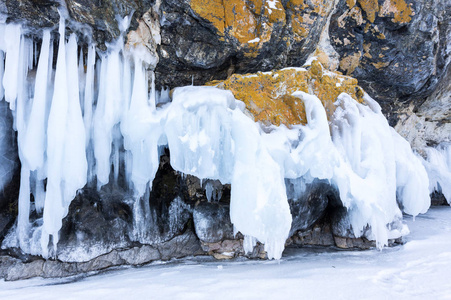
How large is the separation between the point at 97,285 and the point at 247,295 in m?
1.82

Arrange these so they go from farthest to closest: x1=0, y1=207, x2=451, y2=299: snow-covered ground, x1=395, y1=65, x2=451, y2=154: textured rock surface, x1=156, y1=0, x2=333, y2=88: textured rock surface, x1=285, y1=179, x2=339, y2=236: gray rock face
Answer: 1. x1=395, y1=65, x2=451, y2=154: textured rock surface
2. x1=285, y1=179, x2=339, y2=236: gray rock face
3. x1=156, y1=0, x2=333, y2=88: textured rock surface
4. x1=0, y1=207, x2=451, y2=299: snow-covered ground

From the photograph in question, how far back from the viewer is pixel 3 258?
4.03 metres

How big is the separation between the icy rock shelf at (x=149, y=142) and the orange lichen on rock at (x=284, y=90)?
0.17 meters

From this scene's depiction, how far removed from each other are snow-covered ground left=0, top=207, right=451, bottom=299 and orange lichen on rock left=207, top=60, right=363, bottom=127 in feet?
6.87

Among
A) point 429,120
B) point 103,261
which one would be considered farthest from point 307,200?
point 429,120

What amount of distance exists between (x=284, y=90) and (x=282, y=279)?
9.15ft

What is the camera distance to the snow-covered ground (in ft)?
9.34

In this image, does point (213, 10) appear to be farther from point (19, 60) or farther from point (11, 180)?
point (11, 180)

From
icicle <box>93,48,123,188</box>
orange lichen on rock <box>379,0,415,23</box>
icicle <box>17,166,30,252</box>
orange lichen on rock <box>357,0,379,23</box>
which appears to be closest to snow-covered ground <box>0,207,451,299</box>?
icicle <box>17,166,30,252</box>

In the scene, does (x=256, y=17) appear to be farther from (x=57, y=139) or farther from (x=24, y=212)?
(x=24, y=212)

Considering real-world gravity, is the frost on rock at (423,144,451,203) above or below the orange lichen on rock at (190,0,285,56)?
below

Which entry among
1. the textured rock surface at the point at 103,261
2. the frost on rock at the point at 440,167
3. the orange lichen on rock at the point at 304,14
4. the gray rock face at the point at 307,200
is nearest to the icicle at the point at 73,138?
the textured rock surface at the point at 103,261

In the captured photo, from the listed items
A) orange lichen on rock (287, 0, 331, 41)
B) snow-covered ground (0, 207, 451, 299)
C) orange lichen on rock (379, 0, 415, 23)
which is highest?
orange lichen on rock (379, 0, 415, 23)

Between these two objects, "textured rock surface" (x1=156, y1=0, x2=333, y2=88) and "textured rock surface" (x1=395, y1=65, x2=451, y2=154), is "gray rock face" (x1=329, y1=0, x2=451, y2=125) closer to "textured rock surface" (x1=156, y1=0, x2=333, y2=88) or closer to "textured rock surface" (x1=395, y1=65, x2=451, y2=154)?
"textured rock surface" (x1=395, y1=65, x2=451, y2=154)
